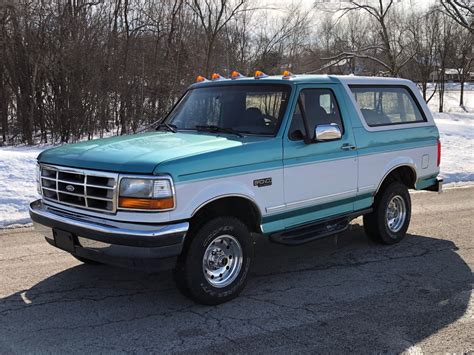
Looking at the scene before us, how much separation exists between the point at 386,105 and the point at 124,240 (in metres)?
3.93

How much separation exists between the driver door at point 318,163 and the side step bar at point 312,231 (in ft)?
0.22

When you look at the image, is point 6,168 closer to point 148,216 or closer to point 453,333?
point 148,216

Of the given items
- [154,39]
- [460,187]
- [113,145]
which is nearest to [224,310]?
[113,145]

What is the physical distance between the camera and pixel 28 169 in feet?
32.1

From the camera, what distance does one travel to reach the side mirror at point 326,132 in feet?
16.2

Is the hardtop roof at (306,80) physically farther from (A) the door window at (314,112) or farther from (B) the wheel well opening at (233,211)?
(B) the wheel well opening at (233,211)

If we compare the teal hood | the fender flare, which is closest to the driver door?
the teal hood

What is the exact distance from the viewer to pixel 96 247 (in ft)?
13.5

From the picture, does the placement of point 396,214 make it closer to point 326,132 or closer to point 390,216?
point 390,216

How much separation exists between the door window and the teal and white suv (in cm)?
1

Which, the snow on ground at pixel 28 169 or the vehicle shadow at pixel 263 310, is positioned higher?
the snow on ground at pixel 28 169

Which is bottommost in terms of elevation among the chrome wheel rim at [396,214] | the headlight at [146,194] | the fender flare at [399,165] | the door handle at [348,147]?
the chrome wheel rim at [396,214]

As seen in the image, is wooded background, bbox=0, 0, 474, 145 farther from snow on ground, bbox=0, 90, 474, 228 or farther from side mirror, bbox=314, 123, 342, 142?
side mirror, bbox=314, 123, 342, 142

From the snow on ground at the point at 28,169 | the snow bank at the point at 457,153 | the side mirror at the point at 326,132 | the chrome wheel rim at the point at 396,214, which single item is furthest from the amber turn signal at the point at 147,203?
the snow bank at the point at 457,153
